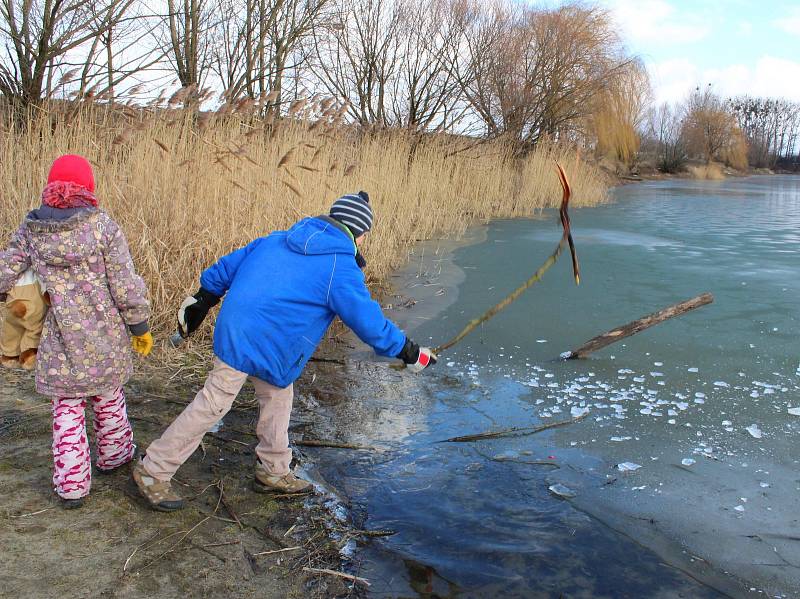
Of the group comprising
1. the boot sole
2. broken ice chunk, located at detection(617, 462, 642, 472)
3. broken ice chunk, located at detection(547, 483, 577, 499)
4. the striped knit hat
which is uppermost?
the striped knit hat

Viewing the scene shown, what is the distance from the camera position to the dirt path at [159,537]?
Result: 2.30 m

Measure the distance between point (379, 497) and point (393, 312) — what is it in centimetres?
323

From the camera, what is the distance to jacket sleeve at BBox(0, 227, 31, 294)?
2.68 metres

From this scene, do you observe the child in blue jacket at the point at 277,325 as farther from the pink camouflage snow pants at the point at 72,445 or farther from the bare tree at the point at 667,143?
the bare tree at the point at 667,143

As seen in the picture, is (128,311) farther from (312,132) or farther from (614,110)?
(614,110)

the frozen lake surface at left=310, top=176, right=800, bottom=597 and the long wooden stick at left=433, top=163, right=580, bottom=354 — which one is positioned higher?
the long wooden stick at left=433, top=163, right=580, bottom=354

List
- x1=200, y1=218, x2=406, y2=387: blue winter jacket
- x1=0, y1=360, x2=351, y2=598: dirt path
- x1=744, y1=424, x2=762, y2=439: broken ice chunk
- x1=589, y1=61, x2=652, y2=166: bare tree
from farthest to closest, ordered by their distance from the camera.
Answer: x1=589, y1=61, x2=652, y2=166: bare tree < x1=744, y1=424, x2=762, y2=439: broken ice chunk < x1=200, y1=218, x2=406, y2=387: blue winter jacket < x1=0, y1=360, x2=351, y2=598: dirt path

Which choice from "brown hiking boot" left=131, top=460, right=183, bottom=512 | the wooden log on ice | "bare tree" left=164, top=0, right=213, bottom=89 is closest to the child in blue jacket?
"brown hiking boot" left=131, top=460, right=183, bottom=512

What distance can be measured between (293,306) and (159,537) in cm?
94

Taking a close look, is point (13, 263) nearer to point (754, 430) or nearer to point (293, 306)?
point (293, 306)

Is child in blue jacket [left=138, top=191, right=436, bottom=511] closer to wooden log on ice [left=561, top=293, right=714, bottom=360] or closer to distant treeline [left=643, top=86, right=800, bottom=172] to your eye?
wooden log on ice [left=561, top=293, right=714, bottom=360]

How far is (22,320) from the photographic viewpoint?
2.73 meters

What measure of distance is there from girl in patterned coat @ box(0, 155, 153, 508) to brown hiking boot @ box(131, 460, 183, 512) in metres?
0.20

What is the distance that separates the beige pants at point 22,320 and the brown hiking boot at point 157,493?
640 mm
